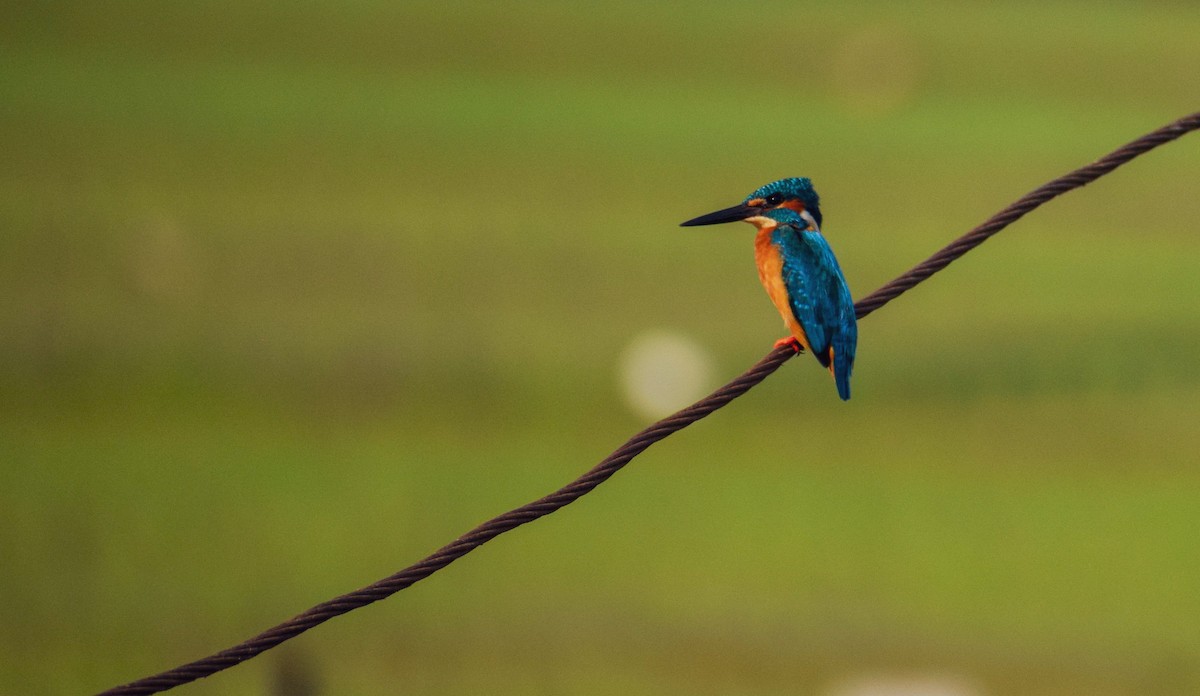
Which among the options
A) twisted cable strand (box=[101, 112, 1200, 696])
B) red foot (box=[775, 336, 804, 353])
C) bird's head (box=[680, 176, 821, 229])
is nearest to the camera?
twisted cable strand (box=[101, 112, 1200, 696])

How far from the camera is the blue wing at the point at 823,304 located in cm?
342

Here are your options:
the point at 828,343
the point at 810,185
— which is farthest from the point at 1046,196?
the point at 810,185

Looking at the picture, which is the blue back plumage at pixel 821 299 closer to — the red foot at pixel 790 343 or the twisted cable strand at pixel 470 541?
the red foot at pixel 790 343

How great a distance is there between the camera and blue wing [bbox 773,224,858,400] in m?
3.42

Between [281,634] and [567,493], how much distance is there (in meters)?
0.65

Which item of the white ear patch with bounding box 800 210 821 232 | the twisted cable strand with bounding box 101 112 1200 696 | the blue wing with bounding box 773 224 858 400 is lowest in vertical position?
the twisted cable strand with bounding box 101 112 1200 696

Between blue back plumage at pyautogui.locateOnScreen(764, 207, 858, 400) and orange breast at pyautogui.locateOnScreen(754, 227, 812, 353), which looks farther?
orange breast at pyautogui.locateOnScreen(754, 227, 812, 353)

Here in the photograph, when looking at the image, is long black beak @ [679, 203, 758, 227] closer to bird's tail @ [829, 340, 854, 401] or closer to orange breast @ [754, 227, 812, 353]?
orange breast @ [754, 227, 812, 353]

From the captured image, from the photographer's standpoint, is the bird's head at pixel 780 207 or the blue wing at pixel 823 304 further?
the bird's head at pixel 780 207

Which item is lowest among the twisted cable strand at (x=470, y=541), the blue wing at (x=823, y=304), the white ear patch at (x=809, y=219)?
the twisted cable strand at (x=470, y=541)

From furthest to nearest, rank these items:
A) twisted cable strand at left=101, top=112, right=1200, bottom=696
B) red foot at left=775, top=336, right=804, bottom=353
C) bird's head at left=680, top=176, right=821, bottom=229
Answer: bird's head at left=680, top=176, right=821, bottom=229
red foot at left=775, top=336, right=804, bottom=353
twisted cable strand at left=101, top=112, right=1200, bottom=696

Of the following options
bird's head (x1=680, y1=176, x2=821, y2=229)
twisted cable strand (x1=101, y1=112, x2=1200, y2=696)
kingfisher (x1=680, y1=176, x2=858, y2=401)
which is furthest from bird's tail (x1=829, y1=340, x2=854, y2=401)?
twisted cable strand (x1=101, y1=112, x2=1200, y2=696)

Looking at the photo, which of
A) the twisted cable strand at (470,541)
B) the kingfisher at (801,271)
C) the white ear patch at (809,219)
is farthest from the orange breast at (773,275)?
the twisted cable strand at (470,541)

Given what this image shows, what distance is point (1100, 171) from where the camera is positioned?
8.81ft
